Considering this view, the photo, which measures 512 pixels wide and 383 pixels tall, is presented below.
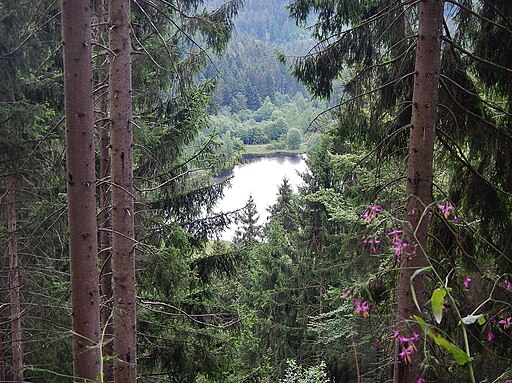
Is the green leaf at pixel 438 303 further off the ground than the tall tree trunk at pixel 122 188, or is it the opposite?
the tall tree trunk at pixel 122 188

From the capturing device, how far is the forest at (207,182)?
275cm

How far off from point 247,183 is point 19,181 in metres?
38.3

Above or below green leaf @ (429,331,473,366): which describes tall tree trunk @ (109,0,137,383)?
above

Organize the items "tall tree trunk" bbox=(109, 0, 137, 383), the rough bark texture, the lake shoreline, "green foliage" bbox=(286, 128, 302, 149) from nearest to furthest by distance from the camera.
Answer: the rough bark texture < "tall tree trunk" bbox=(109, 0, 137, 383) < "green foliage" bbox=(286, 128, 302, 149) < the lake shoreline

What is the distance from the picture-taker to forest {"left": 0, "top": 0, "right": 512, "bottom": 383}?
108 inches

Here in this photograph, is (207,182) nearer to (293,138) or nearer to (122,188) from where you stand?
(122,188)

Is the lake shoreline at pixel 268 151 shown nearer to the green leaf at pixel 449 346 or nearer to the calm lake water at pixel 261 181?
the calm lake water at pixel 261 181

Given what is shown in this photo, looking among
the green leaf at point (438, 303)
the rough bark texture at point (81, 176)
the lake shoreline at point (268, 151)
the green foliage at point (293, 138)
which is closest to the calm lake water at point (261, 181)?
the lake shoreline at point (268, 151)

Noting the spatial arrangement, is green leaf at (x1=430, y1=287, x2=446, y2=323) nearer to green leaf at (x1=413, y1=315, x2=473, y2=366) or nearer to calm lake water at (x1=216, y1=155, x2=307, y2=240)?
green leaf at (x1=413, y1=315, x2=473, y2=366)

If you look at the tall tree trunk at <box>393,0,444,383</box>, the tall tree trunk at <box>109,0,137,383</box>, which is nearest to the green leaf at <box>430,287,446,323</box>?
the tall tree trunk at <box>393,0,444,383</box>

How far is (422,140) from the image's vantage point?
9.98 ft

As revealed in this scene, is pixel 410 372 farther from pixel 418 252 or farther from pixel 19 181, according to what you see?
pixel 19 181

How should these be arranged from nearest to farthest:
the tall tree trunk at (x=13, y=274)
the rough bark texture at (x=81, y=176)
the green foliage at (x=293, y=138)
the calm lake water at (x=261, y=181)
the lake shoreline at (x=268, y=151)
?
the rough bark texture at (x=81, y=176) → the tall tree trunk at (x=13, y=274) → the calm lake water at (x=261, y=181) → the green foliage at (x=293, y=138) → the lake shoreline at (x=268, y=151)

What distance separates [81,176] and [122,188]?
1.19m
